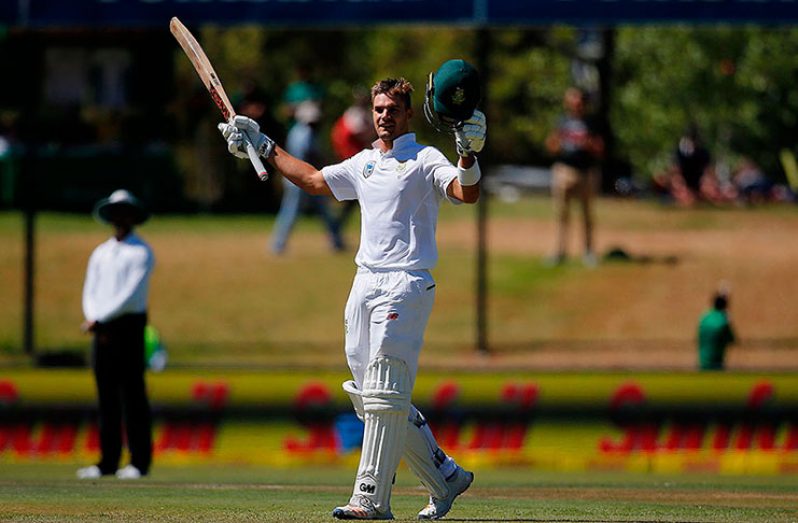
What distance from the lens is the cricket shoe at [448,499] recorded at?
8055 millimetres

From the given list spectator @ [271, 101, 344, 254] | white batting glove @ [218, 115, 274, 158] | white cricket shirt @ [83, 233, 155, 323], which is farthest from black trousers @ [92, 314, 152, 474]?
spectator @ [271, 101, 344, 254]

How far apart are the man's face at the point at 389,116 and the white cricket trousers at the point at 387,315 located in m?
0.64

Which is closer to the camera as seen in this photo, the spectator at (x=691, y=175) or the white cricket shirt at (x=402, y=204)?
the white cricket shirt at (x=402, y=204)

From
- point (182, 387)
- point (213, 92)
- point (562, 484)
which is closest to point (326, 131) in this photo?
point (182, 387)

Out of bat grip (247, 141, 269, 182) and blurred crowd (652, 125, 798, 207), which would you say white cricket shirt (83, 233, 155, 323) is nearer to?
bat grip (247, 141, 269, 182)

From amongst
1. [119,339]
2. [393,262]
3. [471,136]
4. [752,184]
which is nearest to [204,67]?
[393,262]

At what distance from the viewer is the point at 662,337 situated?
60.2ft

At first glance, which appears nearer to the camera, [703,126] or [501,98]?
[703,126]

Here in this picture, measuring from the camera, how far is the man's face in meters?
7.91

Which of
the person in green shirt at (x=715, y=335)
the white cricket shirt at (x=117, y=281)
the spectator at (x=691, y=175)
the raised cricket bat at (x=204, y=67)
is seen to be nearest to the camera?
the raised cricket bat at (x=204, y=67)

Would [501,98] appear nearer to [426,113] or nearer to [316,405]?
[316,405]

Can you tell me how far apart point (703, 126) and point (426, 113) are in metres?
21.5

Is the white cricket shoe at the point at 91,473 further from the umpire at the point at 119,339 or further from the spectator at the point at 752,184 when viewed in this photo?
the spectator at the point at 752,184

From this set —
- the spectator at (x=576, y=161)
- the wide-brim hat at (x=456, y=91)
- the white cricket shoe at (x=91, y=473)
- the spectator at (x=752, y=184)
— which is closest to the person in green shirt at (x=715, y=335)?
the spectator at (x=576, y=161)
